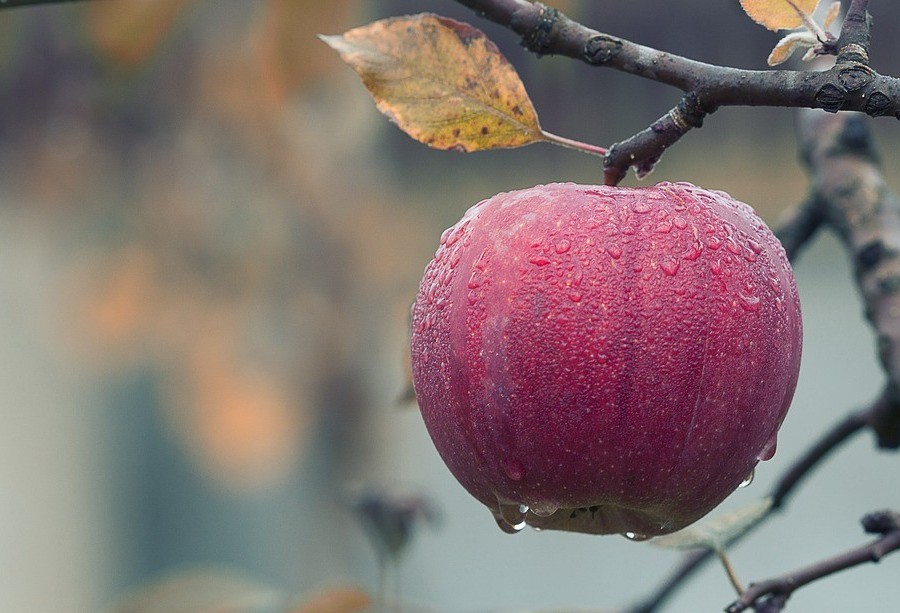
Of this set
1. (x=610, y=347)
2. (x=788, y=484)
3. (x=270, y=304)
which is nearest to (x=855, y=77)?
(x=610, y=347)

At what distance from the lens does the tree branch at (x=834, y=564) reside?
17.7 inches

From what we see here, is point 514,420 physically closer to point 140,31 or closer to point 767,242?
point 767,242

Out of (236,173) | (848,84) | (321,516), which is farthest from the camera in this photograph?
(321,516)

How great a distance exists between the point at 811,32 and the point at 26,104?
1525mm

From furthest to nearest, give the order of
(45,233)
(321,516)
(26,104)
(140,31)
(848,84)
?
(45,233) → (321,516) → (26,104) → (140,31) → (848,84)

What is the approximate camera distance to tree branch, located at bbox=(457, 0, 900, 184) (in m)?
0.31

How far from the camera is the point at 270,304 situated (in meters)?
1.75

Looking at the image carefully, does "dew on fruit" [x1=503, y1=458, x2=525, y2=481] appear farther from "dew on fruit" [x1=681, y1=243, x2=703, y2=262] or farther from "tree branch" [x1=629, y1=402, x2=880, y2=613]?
"tree branch" [x1=629, y1=402, x2=880, y2=613]

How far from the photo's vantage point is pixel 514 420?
14.7 inches

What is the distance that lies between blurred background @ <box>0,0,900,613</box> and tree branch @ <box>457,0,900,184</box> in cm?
22

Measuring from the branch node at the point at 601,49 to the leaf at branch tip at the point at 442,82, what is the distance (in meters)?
0.03

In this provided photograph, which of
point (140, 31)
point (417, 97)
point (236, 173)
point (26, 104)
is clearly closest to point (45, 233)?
point (26, 104)

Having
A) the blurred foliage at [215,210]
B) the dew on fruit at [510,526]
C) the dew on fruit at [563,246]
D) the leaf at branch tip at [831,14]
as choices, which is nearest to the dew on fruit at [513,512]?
the dew on fruit at [510,526]

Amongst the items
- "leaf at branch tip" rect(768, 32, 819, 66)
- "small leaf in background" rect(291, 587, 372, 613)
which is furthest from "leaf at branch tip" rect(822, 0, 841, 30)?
"small leaf in background" rect(291, 587, 372, 613)
